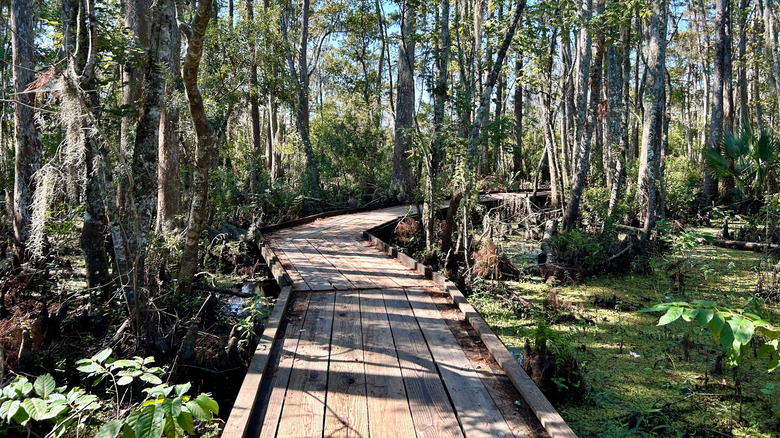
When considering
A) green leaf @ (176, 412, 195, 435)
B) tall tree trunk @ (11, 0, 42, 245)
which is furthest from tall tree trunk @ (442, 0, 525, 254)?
tall tree trunk @ (11, 0, 42, 245)

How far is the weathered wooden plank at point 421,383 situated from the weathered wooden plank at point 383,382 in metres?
0.05

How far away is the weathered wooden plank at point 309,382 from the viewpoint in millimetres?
2770

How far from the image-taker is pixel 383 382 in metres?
3.31

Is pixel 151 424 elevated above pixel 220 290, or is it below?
above

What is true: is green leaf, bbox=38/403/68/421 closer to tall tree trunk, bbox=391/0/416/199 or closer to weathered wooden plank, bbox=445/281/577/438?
weathered wooden plank, bbox=445/281/577/438

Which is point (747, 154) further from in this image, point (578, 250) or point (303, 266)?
point (303, 266)

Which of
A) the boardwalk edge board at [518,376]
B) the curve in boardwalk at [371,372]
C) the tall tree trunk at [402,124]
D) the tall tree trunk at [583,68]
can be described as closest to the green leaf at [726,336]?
the boardwalk edge board at [518,376]

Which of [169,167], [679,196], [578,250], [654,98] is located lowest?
[578,250]

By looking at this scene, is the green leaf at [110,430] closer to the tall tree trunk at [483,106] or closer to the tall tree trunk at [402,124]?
the tall tree trunk at [483,106]

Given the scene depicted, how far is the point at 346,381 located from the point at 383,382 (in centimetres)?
24

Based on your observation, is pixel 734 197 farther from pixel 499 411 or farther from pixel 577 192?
pixel 499 411

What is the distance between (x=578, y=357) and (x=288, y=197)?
8.81 meters

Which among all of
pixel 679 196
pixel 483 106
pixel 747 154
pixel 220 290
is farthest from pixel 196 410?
pixel 679 196

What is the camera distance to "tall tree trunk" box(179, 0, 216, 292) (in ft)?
13.6
